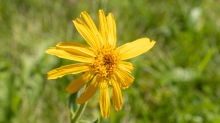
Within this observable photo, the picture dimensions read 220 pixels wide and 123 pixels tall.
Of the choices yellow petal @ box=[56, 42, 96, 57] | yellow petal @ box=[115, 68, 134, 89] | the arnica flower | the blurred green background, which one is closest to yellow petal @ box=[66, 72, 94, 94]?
the arnica flower

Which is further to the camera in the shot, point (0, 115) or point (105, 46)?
point (0, 115)

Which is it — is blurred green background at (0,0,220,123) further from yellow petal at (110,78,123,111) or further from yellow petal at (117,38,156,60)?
yellow petal at (117,38,156,60)

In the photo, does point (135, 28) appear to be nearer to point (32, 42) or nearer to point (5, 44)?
point (32, 42)

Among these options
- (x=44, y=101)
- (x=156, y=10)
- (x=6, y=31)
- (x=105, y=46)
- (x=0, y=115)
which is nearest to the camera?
(x=105, y=46)

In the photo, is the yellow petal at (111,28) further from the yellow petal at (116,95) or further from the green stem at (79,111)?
the green stem at (79,111)

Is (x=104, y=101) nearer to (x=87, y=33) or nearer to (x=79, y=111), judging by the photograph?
(x=79, y=111)

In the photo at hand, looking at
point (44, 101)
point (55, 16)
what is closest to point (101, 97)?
point (44, 101)
